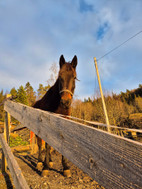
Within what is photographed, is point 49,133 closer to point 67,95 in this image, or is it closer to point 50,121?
point 50,121

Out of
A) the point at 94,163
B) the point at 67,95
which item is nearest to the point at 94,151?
the point at 94,163

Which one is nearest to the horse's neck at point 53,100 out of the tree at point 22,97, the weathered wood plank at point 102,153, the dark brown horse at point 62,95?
the dark brown horse at point 62,95

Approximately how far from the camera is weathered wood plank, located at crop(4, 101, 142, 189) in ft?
1.69

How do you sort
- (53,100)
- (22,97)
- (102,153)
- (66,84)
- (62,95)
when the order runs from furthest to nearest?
(22,97) → (53,100) → (66,84) → (62,95) → (102,153)

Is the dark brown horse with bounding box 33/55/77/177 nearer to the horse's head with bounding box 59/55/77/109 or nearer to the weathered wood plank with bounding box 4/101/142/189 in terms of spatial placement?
the horse's head with bounding box 59/55/77/109

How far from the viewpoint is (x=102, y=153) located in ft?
2.10

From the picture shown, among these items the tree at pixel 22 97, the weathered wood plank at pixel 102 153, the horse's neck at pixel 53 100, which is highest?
the tree at pixel 22 97

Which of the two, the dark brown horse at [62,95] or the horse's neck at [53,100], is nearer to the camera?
the dark brown horse at [62,95]

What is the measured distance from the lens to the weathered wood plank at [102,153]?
0.52 meters

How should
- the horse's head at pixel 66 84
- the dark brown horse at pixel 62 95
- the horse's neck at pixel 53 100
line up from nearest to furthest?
the horse's head at pixel 66 84, the dark brown horse at pixel 62 95, the horse's neck at pixel 53 100

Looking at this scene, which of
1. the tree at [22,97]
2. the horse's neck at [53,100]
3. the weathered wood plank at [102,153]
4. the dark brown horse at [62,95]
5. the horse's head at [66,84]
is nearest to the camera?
the weathered wood plank at [102,153]

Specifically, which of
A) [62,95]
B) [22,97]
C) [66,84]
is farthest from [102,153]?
[22,97]

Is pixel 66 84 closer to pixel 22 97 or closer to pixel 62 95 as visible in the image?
pixel 62 95

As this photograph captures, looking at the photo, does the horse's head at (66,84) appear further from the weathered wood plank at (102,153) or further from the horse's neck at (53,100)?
the weathered wood plank at (102,153)
